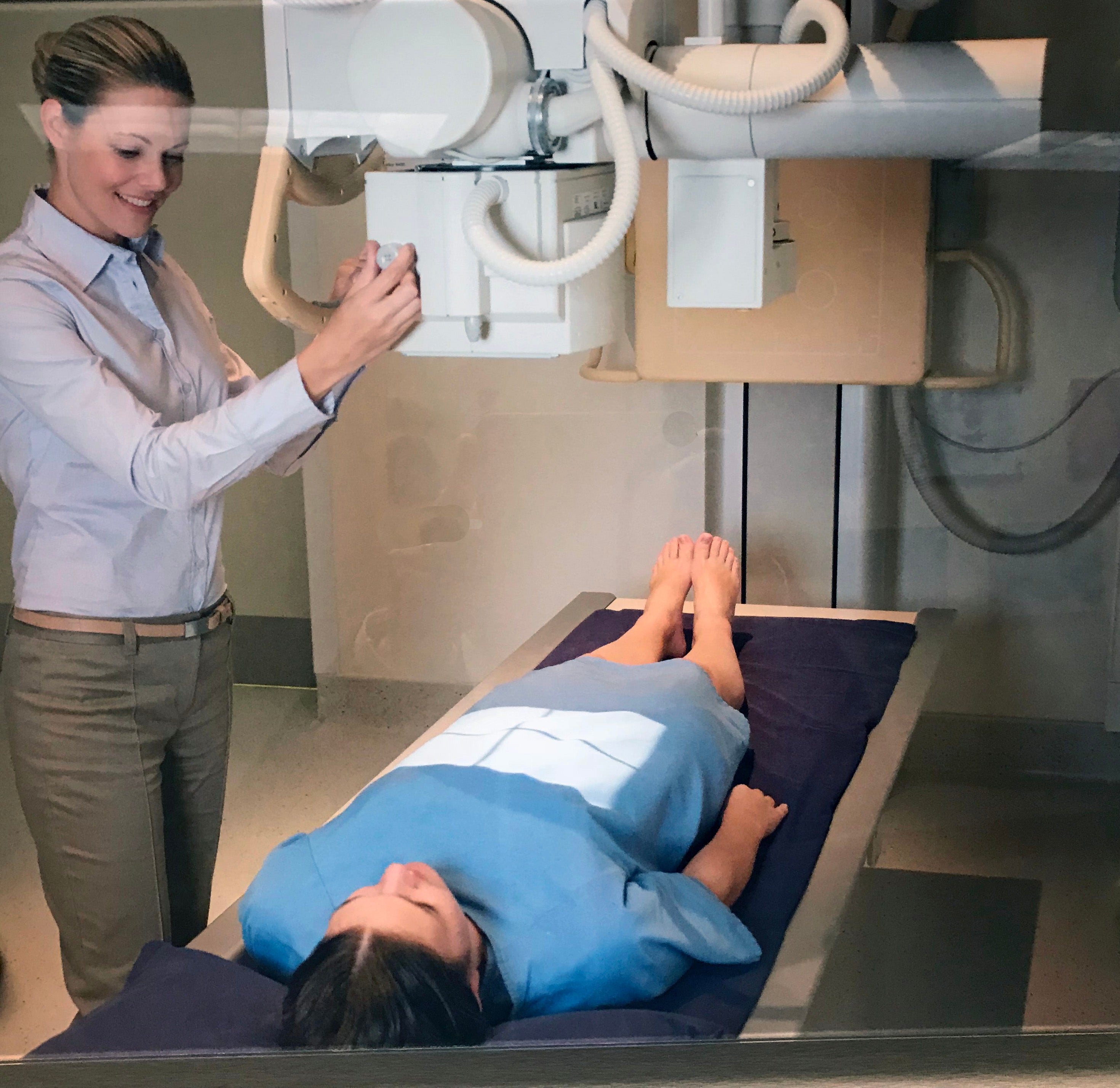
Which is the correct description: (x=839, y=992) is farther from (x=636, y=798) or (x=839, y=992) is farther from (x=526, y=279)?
(x=526, y=279)

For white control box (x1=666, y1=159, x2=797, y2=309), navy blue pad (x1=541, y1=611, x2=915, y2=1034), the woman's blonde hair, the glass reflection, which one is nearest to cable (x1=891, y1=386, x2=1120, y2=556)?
the glass reflection

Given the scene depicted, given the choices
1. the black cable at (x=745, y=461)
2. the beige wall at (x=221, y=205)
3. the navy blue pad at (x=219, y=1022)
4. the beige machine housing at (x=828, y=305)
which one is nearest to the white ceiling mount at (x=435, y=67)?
the beige wall at (x=221, y=205)

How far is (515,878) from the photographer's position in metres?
1.16

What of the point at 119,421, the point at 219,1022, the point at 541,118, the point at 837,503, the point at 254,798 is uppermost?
the point at 541,118

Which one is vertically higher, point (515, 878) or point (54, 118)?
point (54, 118)

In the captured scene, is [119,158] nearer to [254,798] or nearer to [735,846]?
[254,798]

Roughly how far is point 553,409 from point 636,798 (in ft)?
1.47

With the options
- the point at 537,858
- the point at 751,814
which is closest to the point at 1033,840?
the point at 751,814

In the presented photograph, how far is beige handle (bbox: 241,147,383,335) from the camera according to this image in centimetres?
104

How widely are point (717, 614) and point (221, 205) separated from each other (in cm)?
67

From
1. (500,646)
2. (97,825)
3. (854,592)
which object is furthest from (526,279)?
(97,825)

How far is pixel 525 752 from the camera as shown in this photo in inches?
48.6

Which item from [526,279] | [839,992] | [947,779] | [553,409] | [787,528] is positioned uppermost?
[526,279]

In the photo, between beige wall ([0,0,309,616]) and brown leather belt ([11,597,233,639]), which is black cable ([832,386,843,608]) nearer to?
beige wall ([0,0,309,616])
